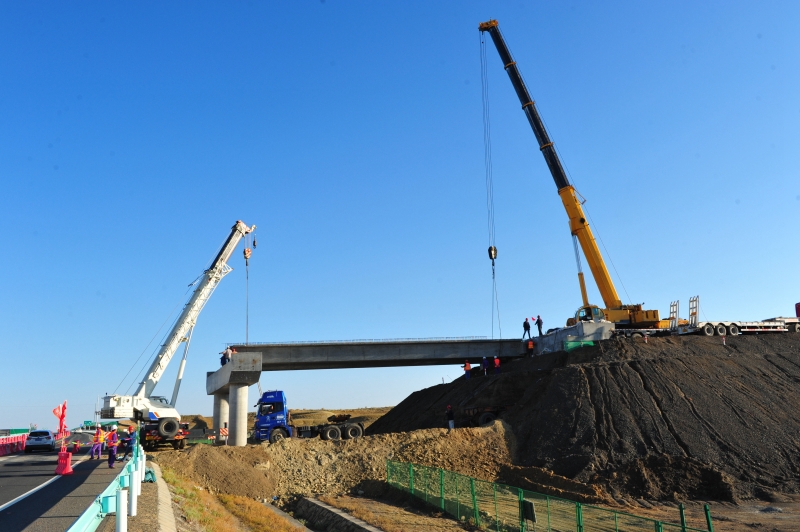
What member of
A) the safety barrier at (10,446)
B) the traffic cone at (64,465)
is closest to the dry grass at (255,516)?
the traffic cone at (64,465)

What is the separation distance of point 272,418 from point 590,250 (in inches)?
991

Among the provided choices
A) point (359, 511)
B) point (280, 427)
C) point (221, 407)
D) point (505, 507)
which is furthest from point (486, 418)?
point (221, 407)

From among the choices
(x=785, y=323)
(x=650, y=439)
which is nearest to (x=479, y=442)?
(x=650, y=439)

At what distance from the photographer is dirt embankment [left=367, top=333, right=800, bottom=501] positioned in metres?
25.8

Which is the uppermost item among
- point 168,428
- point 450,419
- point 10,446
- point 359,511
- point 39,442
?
point 168,428

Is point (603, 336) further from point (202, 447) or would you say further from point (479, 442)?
point (202, 447)

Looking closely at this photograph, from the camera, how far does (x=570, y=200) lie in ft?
150

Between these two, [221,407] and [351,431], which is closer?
[351,431]

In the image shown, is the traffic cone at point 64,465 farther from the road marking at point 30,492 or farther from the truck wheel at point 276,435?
the truck wheel at point 276,435

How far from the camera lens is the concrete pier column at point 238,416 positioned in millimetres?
36369

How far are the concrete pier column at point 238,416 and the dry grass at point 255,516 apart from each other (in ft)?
30.9

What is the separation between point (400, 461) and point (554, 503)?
1602 centimetres

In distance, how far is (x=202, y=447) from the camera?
31.6 meters

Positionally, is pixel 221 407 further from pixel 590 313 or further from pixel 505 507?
pixel 505 507
